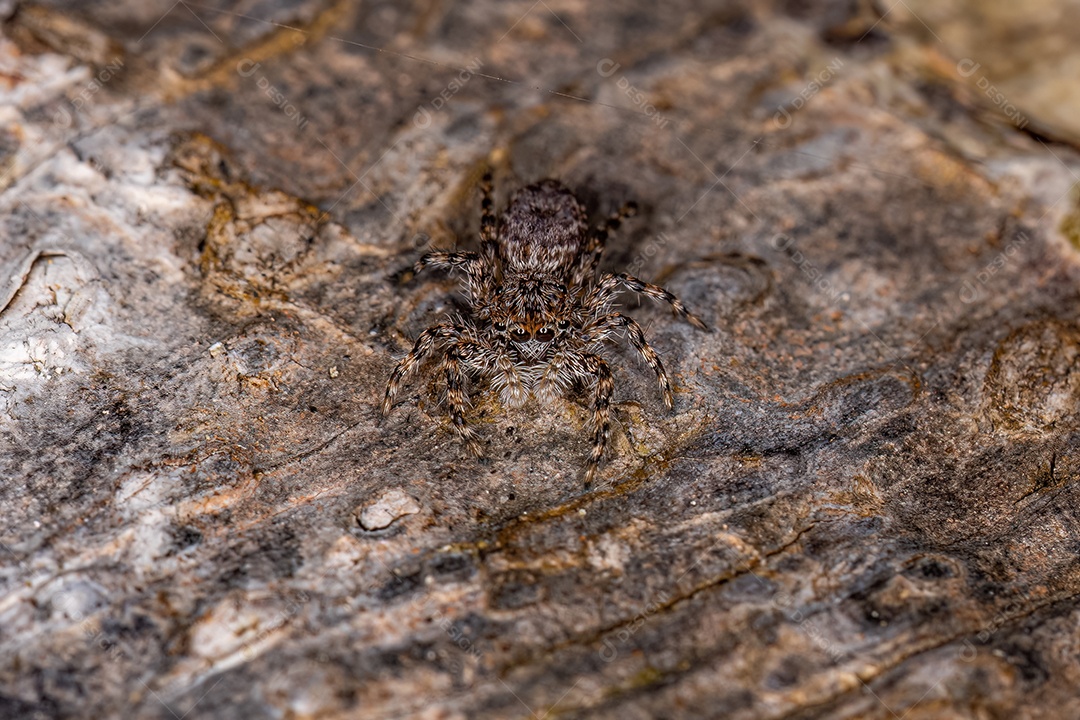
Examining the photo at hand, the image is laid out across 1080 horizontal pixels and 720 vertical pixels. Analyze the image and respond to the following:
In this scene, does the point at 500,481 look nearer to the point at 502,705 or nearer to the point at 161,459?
the point at 502,705

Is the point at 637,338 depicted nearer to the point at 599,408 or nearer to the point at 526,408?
the point at 599,408

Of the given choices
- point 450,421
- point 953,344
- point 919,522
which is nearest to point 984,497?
point 919,522

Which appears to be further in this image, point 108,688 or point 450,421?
point 450,421

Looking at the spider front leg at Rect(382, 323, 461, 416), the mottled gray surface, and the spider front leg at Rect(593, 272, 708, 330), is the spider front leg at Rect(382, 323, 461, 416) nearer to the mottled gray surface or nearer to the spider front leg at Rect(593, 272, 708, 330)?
the mottled gray surface

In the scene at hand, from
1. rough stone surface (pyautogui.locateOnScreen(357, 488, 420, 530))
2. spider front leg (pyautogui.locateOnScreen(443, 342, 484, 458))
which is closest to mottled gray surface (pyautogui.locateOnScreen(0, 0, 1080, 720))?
rough stone surface (pyautogui.locateOnScreen(357, 488, 420, 530))

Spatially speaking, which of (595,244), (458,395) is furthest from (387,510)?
(595,244)

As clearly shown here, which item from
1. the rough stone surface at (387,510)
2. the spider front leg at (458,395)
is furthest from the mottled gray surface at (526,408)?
the spider front leg at (458,395)
